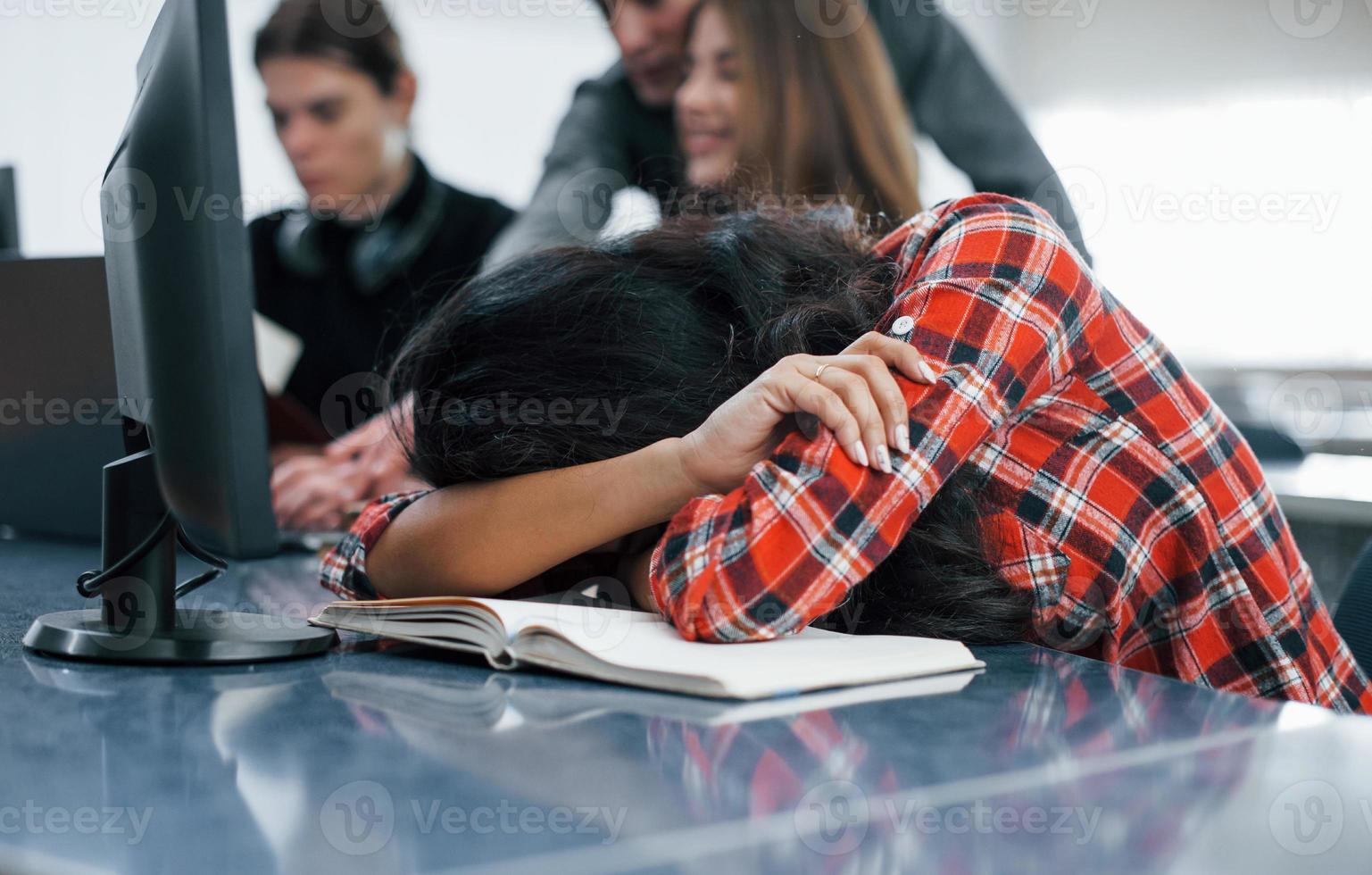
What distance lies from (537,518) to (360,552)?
0.76ft

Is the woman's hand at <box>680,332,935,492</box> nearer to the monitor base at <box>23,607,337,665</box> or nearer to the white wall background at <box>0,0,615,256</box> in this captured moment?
the monitor base at <box>23,607,337,665</box>

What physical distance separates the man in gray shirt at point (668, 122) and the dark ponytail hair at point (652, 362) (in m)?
1.51

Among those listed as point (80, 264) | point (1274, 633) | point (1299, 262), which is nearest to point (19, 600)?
point (80, 264)

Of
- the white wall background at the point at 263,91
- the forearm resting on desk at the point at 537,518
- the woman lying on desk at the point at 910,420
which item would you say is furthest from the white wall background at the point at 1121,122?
the forearm resting on desk at the point at 537,518

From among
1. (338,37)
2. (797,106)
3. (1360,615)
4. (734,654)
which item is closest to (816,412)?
(734,654)

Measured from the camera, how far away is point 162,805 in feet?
1.61

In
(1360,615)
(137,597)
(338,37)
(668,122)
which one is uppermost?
(338,37)

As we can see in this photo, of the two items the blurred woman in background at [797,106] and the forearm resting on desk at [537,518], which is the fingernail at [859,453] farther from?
the blurred woman in background at [797,106]

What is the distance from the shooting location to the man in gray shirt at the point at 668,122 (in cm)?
248

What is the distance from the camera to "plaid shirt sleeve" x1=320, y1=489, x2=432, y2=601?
1043 mm

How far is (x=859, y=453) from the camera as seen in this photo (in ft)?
2.54

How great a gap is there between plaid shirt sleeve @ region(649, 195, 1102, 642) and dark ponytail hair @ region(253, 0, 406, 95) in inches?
78.8

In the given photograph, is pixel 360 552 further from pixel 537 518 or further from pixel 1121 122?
pixel 1121 122

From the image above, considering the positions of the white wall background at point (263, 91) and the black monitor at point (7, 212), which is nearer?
the black monitor at point (7, 212)
